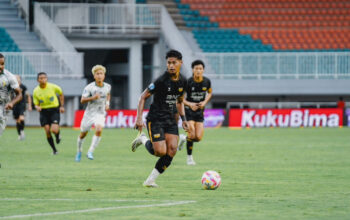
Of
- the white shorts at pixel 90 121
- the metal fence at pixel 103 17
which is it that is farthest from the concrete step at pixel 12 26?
the white shorts at pixel 90 121

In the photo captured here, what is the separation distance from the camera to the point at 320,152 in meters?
21.0

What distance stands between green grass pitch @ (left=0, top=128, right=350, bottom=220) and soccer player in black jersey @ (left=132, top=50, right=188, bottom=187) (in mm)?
459

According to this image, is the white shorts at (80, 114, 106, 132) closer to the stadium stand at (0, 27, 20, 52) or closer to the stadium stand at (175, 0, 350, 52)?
the stadium stand at (0, 27, 20, 52)

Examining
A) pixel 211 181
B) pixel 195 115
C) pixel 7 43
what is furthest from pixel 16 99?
pixel 7 43

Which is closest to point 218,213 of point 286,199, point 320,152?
point 286,199

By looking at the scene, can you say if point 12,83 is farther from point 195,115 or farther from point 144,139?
point 195,115

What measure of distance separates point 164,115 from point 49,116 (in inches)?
359

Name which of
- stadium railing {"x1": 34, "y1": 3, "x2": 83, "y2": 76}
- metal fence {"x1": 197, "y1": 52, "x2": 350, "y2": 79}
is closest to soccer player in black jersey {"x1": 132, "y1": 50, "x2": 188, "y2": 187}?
stadium railing {"x1": 34, "y1": 3, "x2": 83, "y2": 76}

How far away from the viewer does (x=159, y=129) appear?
1209 cm

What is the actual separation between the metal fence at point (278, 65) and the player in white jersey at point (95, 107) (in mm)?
20120

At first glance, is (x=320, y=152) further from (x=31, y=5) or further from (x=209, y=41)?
(x=31, y=5)

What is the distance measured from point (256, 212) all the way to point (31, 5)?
3471 cm

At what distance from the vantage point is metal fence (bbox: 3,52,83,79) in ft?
121

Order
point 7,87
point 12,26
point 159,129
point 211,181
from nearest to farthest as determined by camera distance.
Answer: point 211,181 < point 159,129 < point 7,87 < point 12,26
